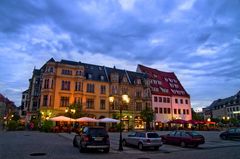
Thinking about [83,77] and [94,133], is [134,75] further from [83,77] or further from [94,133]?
[94,133]

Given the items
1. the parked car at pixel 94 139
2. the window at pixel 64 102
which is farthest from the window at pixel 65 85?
the parked car at pixel 94 139

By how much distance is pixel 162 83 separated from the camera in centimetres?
6888

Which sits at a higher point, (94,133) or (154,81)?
(154,81)

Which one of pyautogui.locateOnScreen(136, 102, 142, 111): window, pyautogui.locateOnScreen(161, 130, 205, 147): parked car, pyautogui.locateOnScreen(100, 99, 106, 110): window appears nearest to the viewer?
pyautogui.locateOnScreen(161, 130, 205, 147): parked car

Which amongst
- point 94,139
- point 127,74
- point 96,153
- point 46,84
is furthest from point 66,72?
point 96,153

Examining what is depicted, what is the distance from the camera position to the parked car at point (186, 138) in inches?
811

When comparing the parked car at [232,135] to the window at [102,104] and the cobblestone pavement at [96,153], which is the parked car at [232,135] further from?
the window at [102,104]

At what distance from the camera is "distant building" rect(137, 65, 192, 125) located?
62388 millimetres

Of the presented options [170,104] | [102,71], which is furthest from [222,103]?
[102,71]

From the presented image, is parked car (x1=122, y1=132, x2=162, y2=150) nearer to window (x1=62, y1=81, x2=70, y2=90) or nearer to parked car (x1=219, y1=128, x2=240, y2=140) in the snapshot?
parked car (x1=219, y1=128, x2=240, y2=140)

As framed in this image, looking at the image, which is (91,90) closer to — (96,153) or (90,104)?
(90,104)

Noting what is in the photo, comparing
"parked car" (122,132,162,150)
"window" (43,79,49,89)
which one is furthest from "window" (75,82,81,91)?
"parked car" (122,132,162,150)

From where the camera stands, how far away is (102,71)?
57.8 m

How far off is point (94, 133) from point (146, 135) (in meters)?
5.20
